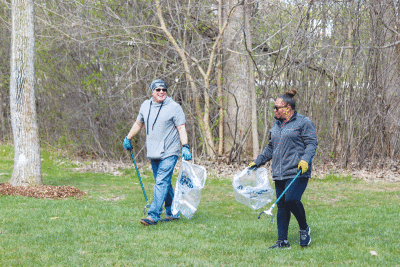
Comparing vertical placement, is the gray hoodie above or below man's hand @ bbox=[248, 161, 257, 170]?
above

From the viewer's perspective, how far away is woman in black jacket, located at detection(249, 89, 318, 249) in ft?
16.7

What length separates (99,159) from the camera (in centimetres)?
1534

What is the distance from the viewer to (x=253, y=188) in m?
5.91

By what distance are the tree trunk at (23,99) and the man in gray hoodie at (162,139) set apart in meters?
3.21

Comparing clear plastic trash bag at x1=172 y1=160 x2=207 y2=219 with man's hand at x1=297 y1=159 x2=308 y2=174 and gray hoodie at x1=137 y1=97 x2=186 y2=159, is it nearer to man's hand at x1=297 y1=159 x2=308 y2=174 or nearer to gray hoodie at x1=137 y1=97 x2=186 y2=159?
gray hoodie at x1=137 y1=97 x2=186 y2=159

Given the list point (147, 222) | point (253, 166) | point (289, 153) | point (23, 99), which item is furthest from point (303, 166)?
point (23, 99)

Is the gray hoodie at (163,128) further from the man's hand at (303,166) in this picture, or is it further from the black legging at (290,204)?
the man's hand at (303,166)

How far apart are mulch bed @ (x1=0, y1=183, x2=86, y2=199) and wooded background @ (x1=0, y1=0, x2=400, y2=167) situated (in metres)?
4.61

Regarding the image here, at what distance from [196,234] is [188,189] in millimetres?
692

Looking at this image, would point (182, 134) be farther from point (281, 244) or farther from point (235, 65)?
point (235, 65)

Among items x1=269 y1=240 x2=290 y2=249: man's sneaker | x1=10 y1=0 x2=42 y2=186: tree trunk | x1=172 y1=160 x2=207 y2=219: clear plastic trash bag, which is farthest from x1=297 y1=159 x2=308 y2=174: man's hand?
x1=10 y1=0 x2=42 y2=186: tree trunk

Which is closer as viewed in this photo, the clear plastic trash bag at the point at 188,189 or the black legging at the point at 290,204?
the black legging at the point at 290,204

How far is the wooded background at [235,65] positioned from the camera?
458 inches

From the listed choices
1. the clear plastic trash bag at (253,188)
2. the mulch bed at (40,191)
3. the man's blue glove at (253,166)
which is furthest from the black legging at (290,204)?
the mulch bed at (40,191)
